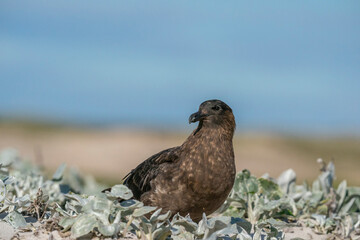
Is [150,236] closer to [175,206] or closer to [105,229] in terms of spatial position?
[105,229]

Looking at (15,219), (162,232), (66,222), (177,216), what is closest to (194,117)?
(177,216)

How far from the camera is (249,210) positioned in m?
6.83

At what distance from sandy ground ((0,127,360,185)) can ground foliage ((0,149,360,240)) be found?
13823 mm

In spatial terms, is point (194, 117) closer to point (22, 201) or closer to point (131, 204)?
point (131, 204)

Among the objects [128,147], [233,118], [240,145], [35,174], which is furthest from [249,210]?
[240,145]

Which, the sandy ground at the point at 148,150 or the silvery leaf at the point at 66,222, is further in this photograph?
the sandy ground at the point at 148,150

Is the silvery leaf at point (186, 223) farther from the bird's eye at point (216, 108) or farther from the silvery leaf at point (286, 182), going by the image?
the silvery leaf at point (286, 182)

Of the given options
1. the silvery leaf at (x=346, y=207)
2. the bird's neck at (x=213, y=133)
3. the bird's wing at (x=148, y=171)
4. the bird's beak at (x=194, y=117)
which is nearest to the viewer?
the bird's beak at (x=194, y=117)

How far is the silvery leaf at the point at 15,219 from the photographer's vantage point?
504cm

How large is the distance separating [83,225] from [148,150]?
75.1 feet

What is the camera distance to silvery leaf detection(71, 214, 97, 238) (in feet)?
15.4

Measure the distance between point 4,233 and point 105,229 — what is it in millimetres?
811

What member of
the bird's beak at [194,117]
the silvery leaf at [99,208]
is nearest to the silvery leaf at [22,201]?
the silvery leaf at [99,208]

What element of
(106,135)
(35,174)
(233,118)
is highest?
(233,118)
